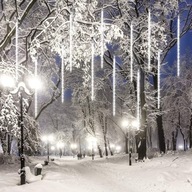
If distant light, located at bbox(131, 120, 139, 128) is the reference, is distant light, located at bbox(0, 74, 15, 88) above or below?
above

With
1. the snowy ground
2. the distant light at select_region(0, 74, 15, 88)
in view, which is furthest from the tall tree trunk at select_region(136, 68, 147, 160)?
the distant light at select_region(0, 74, 15, 88)

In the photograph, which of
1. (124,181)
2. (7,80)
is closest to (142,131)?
(124,181)

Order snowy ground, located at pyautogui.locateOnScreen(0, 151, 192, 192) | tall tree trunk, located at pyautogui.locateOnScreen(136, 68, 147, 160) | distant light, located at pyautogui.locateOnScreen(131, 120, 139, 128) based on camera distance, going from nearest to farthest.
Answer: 1. snowy ground, located at pyautogui.locateOnScreen(0, 151, 192, 192)
2. distant light, located at pyautogui.locateOnScreen(131, 120, 139, 128)
3. tall tree trunk, located at pyautogui.locateOnScreen(136, 68, 147, 160)

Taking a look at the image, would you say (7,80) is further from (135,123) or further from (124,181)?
(135,123)

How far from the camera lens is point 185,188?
45.3 feet

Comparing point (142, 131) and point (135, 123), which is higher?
point (135, 123)

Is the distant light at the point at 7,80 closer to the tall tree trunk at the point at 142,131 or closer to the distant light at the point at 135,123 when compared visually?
the distant light at the point at 135,123

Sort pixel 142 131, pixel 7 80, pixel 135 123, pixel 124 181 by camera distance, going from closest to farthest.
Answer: pixel 7 80 < pixel 124 181 < pixel 135 123 < pixel 142 131

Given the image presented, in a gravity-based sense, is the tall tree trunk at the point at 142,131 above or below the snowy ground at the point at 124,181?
above

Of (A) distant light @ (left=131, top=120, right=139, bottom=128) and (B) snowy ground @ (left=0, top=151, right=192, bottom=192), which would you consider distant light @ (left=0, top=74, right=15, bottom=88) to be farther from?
(A) distant light @ (left=131, top=120, right=139, bottom=128)

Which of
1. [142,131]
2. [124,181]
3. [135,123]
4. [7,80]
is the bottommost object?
[124,181]

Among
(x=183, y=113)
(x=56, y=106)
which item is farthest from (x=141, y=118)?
(x=56, y=106)

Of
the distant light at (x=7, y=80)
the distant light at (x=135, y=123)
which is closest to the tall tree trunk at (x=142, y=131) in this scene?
the distant light at (x=135, y=123)

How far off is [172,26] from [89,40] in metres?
17.5
